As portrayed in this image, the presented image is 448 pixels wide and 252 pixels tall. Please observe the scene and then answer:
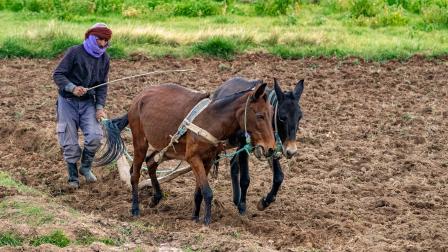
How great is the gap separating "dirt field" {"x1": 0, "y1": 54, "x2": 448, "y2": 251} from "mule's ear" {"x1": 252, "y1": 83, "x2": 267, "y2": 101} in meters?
1.22

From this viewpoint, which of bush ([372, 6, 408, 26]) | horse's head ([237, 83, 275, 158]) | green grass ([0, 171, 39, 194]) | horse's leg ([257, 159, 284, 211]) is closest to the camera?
horse's head ([237, 83, 275, 158])

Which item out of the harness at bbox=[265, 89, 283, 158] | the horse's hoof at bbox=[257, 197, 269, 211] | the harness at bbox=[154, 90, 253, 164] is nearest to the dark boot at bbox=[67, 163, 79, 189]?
the harness at bbox=[154, 90, 253, 164]

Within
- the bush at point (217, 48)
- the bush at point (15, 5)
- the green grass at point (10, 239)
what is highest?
the green grass at point (10, 239)

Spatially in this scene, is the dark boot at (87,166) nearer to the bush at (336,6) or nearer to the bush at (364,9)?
the bush at (364,9)

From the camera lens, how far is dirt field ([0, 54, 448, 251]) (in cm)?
855

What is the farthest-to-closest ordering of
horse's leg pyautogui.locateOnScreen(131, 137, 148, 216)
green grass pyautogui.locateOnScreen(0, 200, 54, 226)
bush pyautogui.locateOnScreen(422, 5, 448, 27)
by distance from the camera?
bush pyautogui.locateOnScreen(422, 5, 448, 27)
horse's leg pyautogui.locateOnScreen(131, 137, 148, 216)
green grass pyautogui.locateOnScreen(0, 200, 54, 226)

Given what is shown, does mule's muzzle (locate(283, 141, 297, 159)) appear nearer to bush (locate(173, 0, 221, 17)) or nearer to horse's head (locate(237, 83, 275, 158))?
horse's head (locate(237, 83, 275, 158))

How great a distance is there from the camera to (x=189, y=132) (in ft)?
29.1

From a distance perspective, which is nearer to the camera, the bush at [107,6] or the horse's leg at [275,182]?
the horse's leg at [275,182]

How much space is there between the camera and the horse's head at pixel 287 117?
29.1 ft

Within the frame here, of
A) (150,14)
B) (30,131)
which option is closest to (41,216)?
(30,131)

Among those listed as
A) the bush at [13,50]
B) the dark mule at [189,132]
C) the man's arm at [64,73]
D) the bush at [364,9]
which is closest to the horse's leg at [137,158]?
the dark mule at [189,132]

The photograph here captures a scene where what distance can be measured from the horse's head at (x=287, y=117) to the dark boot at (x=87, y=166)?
→ 261 centimetres

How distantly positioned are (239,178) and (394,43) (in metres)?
8.72
